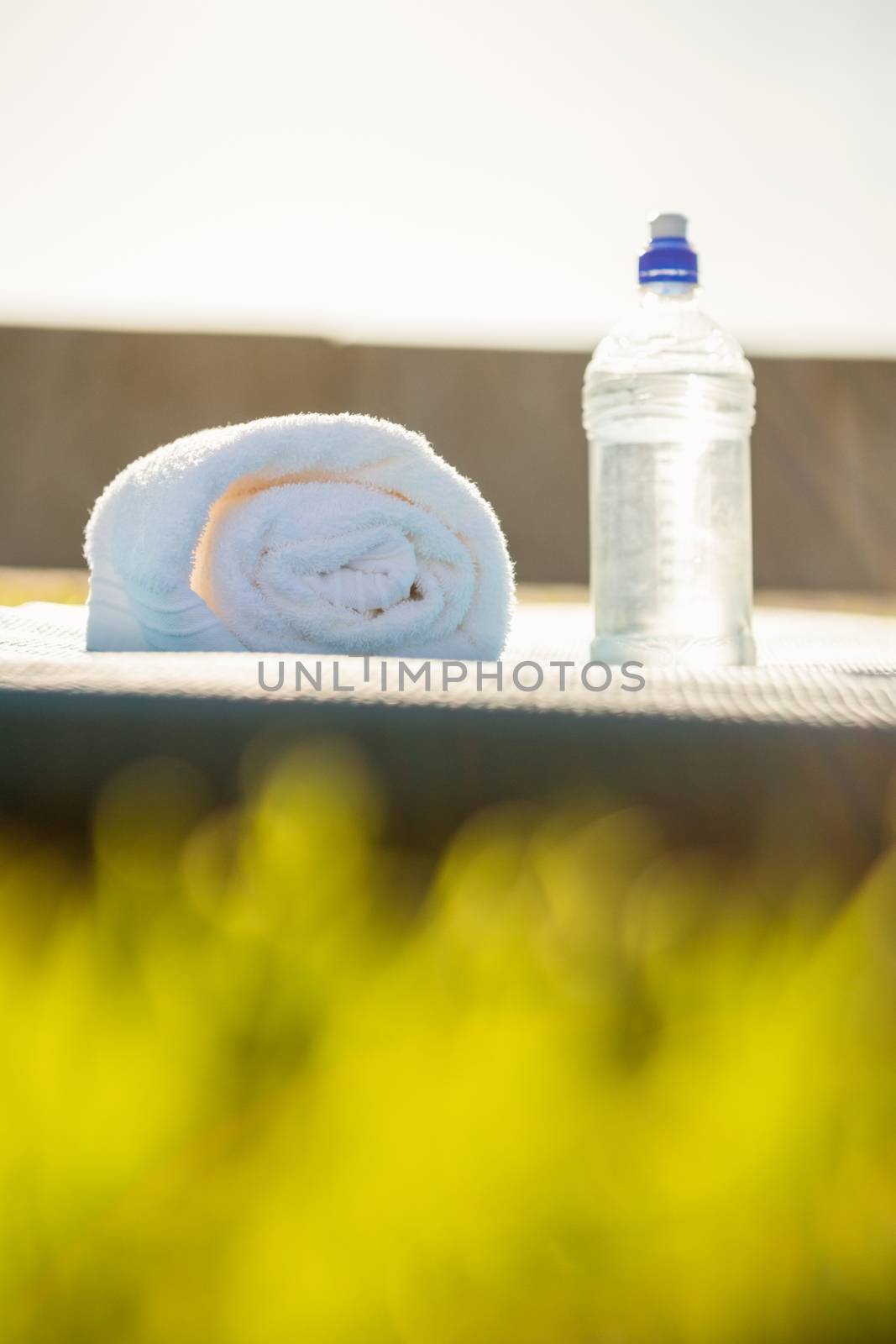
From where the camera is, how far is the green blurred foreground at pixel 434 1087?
308mm

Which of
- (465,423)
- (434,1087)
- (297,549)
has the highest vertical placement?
(465,423)

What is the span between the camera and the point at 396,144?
2230 millimetres

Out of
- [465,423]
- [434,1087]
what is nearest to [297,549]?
[434,1087]

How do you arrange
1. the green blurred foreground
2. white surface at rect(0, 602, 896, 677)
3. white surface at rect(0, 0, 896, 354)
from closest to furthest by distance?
the green blurred foreground < white surface at rect(0, 602, 896, 677) < white surface at rect(0, 0, 896, 354)

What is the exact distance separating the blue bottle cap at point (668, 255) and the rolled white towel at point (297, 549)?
18 centimetres

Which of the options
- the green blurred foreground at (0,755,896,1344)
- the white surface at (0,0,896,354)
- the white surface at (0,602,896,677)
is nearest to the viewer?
the green blurred foreground at (0,755,896,1344)

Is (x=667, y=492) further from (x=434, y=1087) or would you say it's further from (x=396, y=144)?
(x=396, y=144)

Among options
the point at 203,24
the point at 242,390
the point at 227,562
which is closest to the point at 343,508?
the point at 227,562

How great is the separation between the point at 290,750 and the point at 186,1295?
14cm

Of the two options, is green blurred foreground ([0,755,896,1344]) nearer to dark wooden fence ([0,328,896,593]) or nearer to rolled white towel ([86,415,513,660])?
rolled white towel ([86,415,513,660])

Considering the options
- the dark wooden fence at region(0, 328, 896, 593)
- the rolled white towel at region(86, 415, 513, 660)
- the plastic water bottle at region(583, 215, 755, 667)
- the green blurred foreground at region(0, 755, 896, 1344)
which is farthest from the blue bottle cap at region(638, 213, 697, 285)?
the dark wooden fence at region(0, 328, 896, 593)

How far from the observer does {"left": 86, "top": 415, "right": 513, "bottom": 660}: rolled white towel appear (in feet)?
2.48

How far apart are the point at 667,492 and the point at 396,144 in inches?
66.0

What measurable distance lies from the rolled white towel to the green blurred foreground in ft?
1.41
